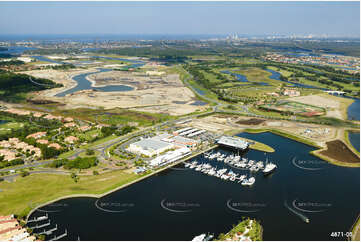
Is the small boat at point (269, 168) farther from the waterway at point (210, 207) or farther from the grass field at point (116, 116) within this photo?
the grass field at point (116, 116)

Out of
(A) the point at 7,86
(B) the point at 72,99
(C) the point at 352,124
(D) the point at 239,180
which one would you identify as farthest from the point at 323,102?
(A) the point at 7,86

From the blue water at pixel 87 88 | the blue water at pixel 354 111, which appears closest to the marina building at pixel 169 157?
the blue water at pixel 354 111

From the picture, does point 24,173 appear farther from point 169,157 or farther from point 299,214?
point 299,214

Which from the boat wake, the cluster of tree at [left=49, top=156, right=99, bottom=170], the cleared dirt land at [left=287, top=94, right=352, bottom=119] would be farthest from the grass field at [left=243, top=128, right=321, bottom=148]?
the cluster of tree at [left=49, top=156, right=99, bottom=170]

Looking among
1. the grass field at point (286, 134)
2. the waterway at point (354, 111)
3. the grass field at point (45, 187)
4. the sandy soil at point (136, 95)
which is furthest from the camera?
the sandy soil at point (136, 95)

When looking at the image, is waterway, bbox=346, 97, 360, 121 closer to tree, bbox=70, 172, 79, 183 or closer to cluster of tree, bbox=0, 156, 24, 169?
Answer: tree, bbox=70, 172, 79, 183

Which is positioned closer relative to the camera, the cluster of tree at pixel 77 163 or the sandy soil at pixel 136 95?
the cluster of tree at pixel 77 163
